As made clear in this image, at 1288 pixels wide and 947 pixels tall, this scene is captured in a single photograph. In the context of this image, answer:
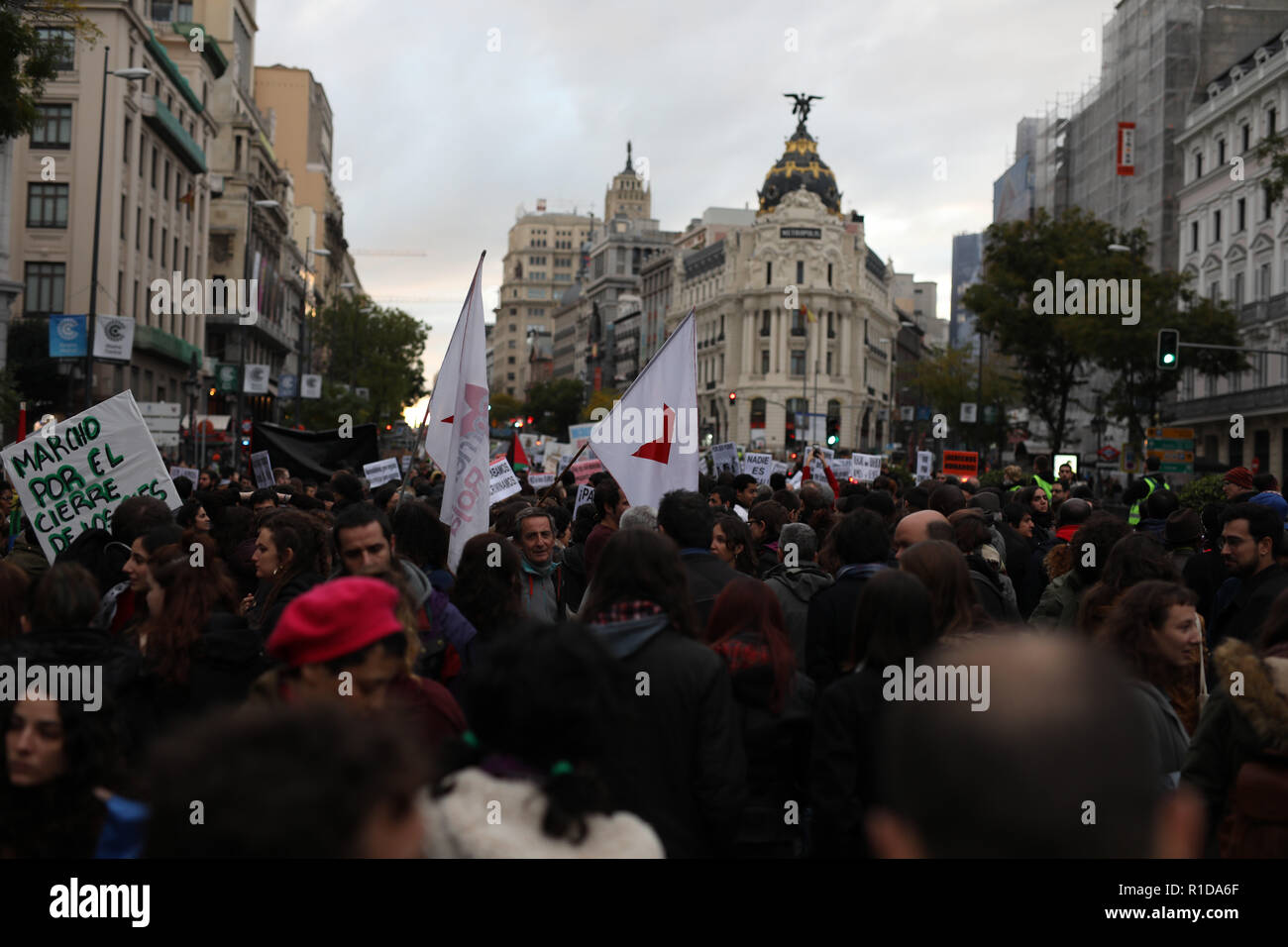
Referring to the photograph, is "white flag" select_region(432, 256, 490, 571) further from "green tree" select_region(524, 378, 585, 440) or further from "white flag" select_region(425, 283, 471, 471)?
"green tree" select_region(524, 378, 585, 440)

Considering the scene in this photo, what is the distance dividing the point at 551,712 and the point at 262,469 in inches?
550

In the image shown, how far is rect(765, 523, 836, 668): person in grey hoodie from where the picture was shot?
20.9 ft

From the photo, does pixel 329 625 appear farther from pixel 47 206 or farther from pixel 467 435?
pixel 47 206

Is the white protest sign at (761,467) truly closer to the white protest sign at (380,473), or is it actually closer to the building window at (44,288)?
the white protest sign at (380,473)

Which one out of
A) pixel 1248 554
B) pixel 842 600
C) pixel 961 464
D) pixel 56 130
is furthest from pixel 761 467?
pixel 56 130

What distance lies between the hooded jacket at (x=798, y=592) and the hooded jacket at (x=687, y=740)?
211 centimetres

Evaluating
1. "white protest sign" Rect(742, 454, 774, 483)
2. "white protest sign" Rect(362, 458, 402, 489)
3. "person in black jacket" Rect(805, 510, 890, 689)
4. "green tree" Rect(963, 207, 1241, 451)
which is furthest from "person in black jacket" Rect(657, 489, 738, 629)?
"green tree" Rect(963, 207, 1241, 451)

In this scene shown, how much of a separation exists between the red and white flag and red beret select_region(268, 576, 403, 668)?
533 centimetres

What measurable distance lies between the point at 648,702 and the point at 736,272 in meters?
116

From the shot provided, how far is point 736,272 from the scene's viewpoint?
117938 mm

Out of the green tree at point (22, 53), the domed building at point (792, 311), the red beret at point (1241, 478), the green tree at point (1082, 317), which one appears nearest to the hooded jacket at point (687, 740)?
the red beret at point (1241, 478)

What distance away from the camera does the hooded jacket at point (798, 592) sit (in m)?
6.34
